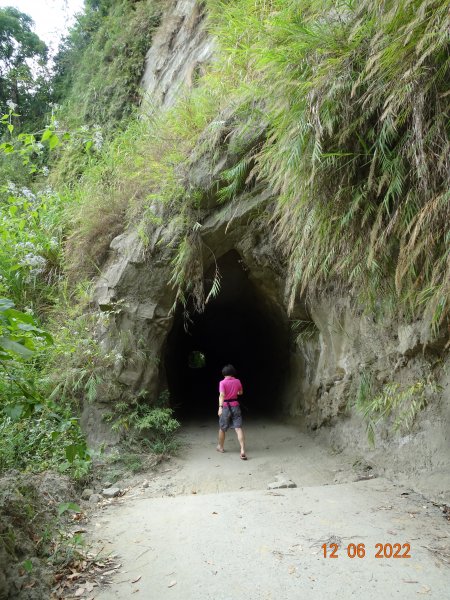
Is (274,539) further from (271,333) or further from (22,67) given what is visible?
(22,67)

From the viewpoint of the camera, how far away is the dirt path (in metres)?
2.59

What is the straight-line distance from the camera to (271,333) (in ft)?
33.2

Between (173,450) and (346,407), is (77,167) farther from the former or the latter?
(346,407)

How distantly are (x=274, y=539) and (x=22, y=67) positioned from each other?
16.1 meters

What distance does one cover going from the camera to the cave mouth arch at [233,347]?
897cm

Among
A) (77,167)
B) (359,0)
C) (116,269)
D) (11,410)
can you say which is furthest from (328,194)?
(77,167)

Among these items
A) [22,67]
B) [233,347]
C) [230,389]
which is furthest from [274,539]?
[22,67]

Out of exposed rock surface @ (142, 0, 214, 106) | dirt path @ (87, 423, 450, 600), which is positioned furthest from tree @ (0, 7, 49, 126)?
dirt path @ (87, 423, 450, 600)

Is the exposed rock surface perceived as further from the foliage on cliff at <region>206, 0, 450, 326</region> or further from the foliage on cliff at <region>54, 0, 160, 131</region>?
the foliage on cliff at <region>206, 0, 450, 326</region>

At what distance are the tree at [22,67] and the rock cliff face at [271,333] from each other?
5423 millimetres

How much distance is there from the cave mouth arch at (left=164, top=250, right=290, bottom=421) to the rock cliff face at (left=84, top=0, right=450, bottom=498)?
2.7 inches

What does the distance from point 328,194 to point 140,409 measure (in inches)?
172

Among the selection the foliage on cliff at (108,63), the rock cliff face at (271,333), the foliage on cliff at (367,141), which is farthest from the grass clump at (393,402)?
the foliage on cliff at (108,63)

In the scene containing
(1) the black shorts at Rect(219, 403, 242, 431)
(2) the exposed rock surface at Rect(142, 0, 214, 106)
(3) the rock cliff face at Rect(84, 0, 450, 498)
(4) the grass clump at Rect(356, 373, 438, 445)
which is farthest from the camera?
(2) the exposed rock surface at Rect(142, 0, 214, 106)
